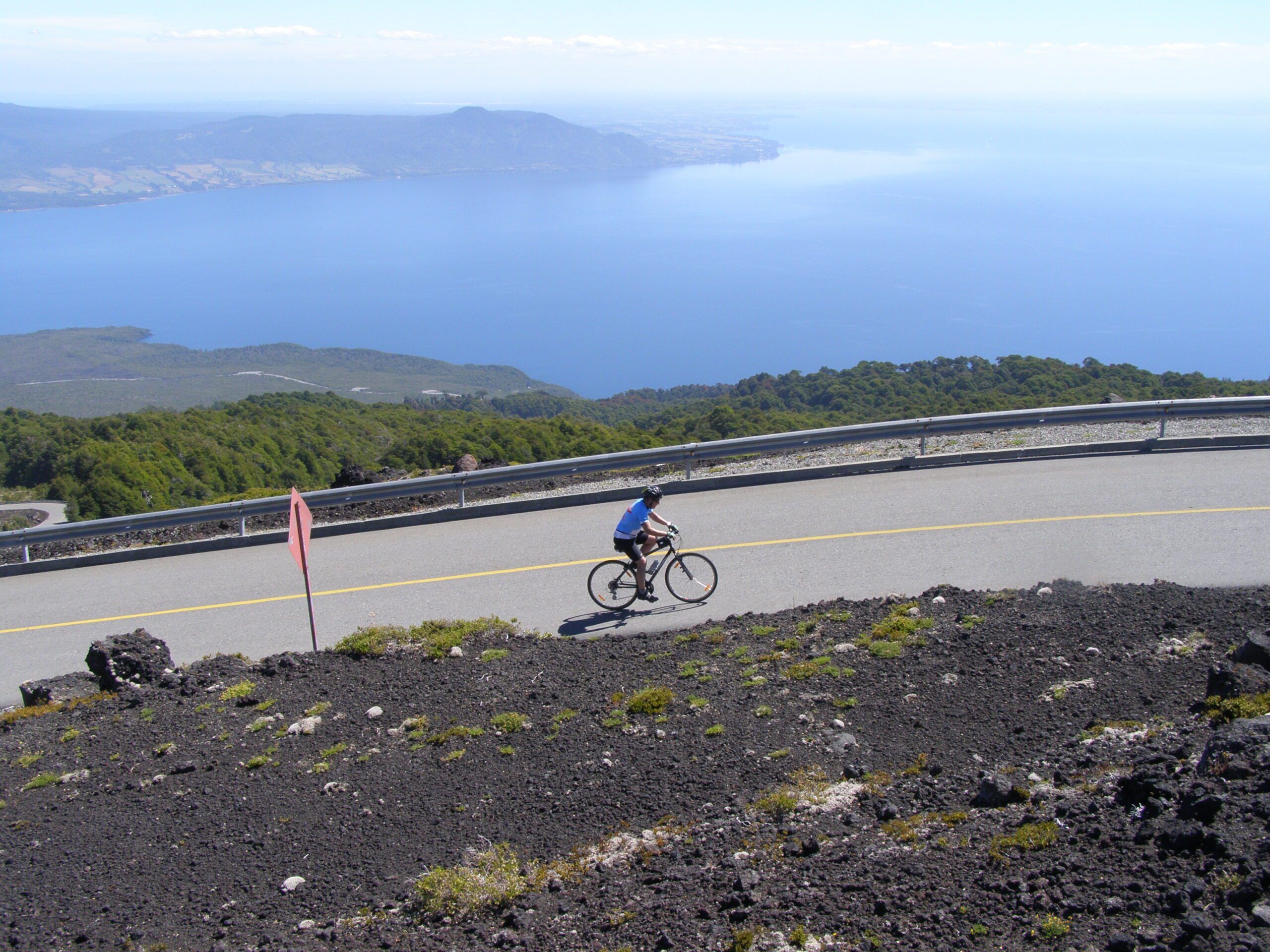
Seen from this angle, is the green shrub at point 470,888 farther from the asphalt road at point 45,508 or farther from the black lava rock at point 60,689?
the asphalt road at point 45,508

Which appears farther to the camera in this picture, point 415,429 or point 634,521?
point 415,429

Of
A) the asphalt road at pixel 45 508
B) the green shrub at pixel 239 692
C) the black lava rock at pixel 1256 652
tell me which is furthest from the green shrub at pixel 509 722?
the asphalt road at pixel 45 508

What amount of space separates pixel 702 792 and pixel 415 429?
183 feet

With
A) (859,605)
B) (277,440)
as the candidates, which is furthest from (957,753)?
(277,440)

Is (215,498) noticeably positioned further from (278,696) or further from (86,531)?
(278,696)

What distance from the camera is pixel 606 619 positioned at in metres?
10.2

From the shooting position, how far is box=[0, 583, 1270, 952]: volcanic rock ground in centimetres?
446

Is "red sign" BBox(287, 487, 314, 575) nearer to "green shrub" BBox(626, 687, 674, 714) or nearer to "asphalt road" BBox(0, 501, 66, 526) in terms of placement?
"green shrub" BBox(626, 687, 674, 714)

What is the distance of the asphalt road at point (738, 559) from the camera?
10484 mm

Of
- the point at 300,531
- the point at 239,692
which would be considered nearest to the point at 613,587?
the point at 300,531

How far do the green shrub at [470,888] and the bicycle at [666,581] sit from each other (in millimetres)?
5051

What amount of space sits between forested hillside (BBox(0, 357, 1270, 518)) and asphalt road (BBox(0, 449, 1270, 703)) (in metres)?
15.0

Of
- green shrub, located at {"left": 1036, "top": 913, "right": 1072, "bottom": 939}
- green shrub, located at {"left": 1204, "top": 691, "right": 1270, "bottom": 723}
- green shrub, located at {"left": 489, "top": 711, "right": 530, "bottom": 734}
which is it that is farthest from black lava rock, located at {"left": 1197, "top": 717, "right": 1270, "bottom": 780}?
green shrub, located at {"left": 489, "top": 711, "right": 530, "bottom": 734}

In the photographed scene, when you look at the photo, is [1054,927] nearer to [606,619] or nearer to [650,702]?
[650,702]
